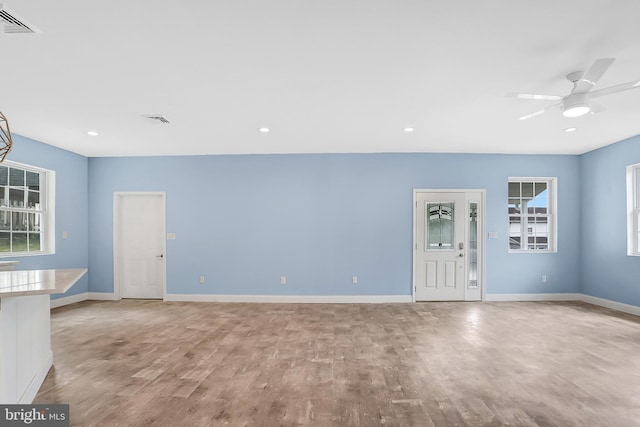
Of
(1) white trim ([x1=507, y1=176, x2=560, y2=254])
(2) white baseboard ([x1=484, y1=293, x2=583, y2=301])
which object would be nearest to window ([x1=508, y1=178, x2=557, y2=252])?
(1) white trim ([x1=507, y1=176, x2=560, y2=254])

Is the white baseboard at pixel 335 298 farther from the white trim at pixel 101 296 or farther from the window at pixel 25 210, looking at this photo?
the window at pixel 25 210

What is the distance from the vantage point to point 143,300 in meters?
6.38

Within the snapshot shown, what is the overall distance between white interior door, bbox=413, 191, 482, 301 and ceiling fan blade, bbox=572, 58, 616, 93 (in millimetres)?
3438

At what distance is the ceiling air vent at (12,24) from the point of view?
2.19 metres

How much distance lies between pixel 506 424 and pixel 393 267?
390 centimetres

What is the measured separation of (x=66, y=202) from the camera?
5.99 meters

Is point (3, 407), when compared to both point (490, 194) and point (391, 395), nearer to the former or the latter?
point (391, 395)

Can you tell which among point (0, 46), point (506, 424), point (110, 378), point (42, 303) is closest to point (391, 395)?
point (506, 424)

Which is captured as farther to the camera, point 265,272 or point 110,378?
point 265,272

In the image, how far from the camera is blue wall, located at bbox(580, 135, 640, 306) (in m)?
5.36

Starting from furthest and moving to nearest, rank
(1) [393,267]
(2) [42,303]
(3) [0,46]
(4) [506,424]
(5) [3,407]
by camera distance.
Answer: (1) [393,267] → (2) [42,303] → (3) [0,46] → (4) [506,424] → (5) [3,407]

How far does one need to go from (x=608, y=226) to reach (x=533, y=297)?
173cm

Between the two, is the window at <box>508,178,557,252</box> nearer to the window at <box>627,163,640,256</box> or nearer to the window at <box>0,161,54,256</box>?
the window at <box>627,163,640,256</box>

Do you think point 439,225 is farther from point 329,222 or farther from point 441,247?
point 329,222
